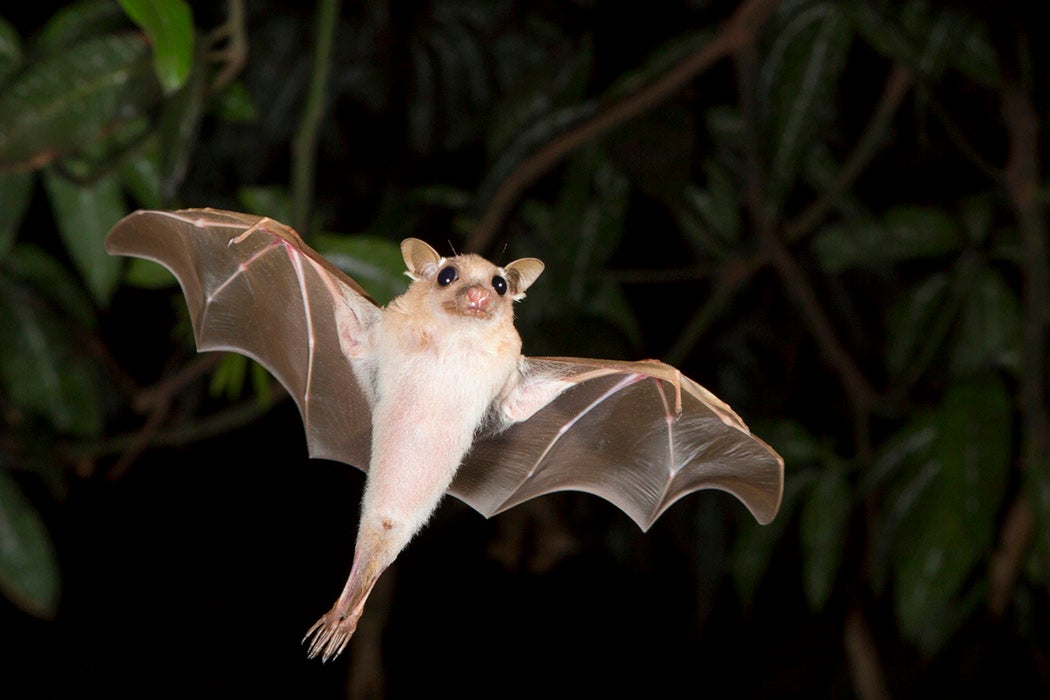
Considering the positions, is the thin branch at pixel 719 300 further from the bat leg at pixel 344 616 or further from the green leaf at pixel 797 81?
the bat leg at pixel 344 616

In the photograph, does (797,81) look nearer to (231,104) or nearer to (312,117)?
(312,117)

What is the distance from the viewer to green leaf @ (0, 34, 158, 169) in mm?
2195

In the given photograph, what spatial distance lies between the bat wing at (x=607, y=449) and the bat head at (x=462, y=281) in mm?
274

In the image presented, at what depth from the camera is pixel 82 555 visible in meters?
4.46

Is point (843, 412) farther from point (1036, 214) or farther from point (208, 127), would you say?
point (208, 127)

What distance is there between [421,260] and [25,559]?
7.82ft

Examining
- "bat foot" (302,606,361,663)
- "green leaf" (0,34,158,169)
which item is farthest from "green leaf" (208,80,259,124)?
"bat foot" (302,606,361,663)

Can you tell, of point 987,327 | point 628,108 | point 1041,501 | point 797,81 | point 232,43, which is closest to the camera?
point 232,43

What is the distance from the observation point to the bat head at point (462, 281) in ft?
3.81

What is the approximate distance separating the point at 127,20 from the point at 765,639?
13.0ft

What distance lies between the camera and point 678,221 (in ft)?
12.7

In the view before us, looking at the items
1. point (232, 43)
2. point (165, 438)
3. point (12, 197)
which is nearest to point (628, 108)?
point (232, 43)

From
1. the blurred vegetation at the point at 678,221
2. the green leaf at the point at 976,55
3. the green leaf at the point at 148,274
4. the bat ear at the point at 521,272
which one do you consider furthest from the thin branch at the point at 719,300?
the bat ear at the point at 521,272

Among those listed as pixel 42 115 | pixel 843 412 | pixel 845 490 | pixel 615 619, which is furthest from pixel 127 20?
pixel 615 619
